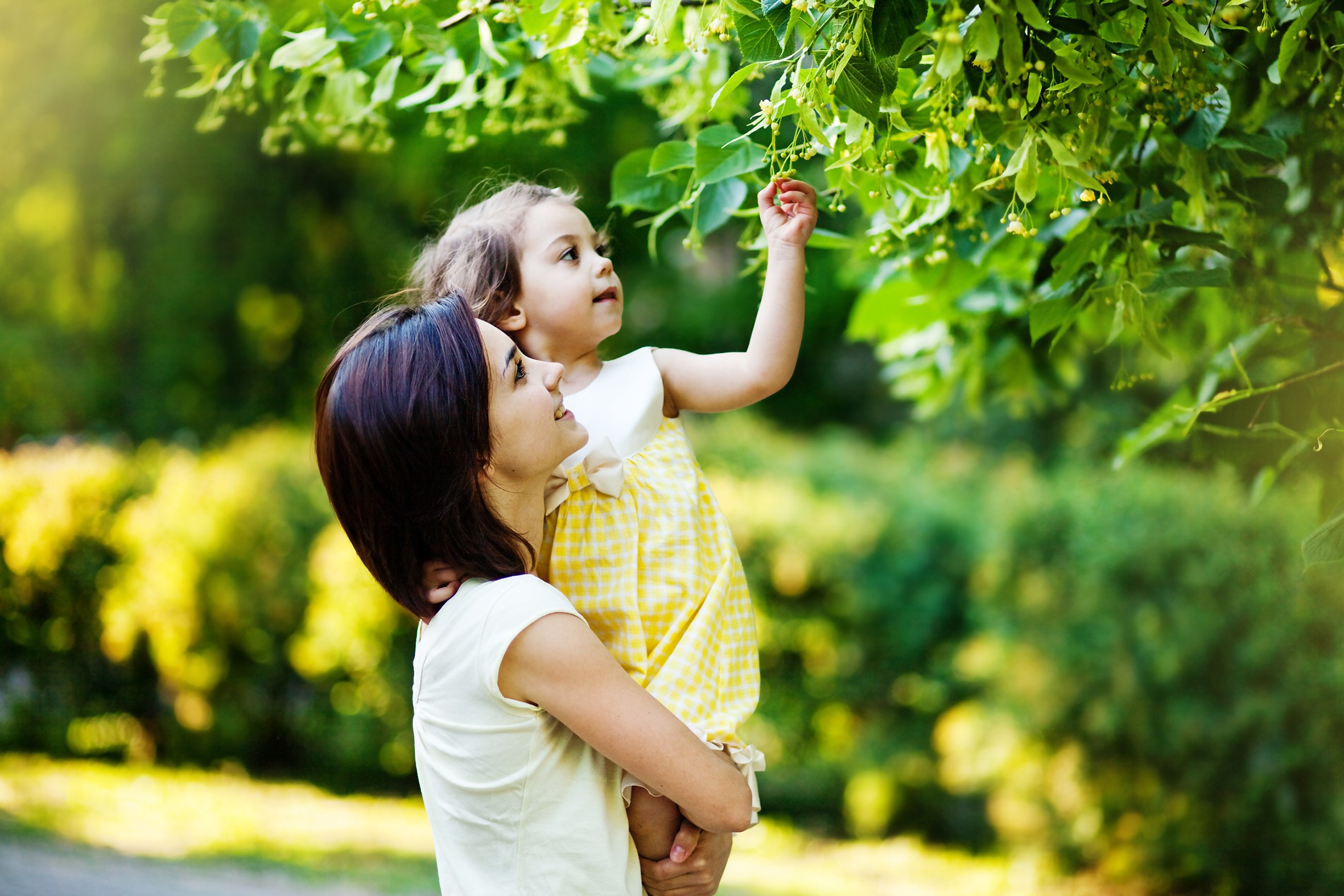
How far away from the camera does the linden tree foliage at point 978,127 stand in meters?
1.34

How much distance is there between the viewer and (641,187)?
2.01 m

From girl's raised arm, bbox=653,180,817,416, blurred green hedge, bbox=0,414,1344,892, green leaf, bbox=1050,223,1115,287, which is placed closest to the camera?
girl's raised arm, bbox=653,180,817,416

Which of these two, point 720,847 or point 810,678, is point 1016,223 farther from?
point 810,678

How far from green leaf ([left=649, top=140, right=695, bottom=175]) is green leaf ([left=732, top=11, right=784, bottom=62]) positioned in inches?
15.8

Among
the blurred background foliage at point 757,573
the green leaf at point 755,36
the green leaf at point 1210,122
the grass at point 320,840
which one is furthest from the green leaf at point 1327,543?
the grass at point 320,840

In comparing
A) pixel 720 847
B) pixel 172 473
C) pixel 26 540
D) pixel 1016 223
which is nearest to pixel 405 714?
pixel 172 473

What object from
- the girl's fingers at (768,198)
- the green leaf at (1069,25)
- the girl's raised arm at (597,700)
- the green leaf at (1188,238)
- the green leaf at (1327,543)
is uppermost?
the green leaf at (1069,25)

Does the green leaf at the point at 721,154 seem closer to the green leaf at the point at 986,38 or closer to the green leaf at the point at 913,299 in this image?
the green leaf at the point at 986,38

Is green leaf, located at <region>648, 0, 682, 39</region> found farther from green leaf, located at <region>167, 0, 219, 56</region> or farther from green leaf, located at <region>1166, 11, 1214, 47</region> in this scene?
green leaf, located at <region>167, 0, 219, 56</region>

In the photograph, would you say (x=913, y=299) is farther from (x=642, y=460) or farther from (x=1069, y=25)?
(x=1069, y=25)

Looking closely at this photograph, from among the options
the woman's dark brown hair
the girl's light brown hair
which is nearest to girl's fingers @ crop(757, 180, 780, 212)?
the girl's light brown hair

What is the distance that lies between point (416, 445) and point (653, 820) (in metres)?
0.66

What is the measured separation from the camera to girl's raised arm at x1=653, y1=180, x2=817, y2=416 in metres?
1.65

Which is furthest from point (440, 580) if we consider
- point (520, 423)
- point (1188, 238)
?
point (1188, 238)
